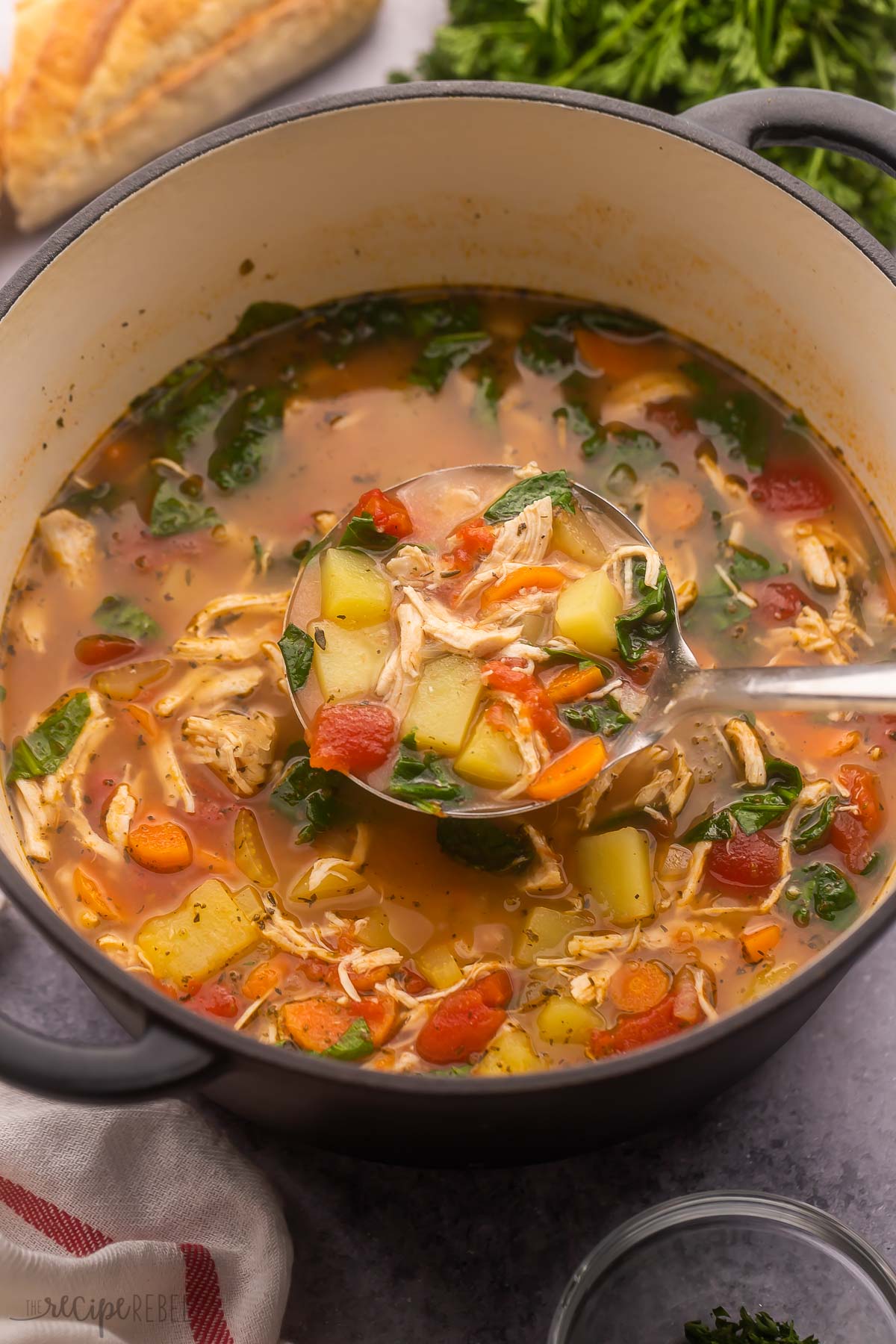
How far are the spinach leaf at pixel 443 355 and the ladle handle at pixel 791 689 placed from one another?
1.21m

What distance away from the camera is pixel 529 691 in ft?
9.50

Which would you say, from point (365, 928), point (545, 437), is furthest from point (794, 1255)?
point (545, 437)

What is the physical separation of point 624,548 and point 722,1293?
5.62 ft

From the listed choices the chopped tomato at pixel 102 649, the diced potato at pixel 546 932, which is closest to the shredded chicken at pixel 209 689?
the chopped tomato at pixel 102 649

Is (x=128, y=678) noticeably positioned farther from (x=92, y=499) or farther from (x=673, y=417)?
(x=673, y=417)

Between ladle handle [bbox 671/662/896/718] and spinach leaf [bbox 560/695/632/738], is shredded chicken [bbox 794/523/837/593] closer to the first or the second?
ladle handle [bbox 671/662/896/718]

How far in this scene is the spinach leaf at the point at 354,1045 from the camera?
2.86 m

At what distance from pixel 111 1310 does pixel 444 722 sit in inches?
56.6

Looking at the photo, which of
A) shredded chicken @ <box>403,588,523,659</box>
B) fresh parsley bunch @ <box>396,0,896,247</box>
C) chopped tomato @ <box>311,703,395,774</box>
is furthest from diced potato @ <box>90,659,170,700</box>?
fresh parsley bunch @ <box>396,0,896,247</box>

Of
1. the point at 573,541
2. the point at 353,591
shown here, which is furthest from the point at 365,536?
the point at 573,541

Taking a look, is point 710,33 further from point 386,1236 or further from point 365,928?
point 386,1236

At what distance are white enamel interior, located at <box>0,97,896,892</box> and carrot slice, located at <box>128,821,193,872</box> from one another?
0.76 metres

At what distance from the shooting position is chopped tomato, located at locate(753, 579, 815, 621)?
3352 millimetres

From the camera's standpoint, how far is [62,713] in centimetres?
324
